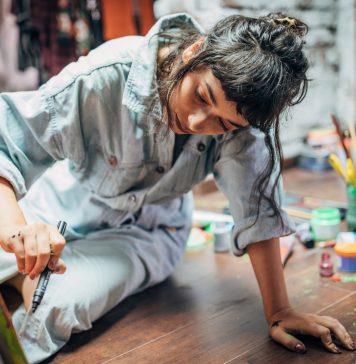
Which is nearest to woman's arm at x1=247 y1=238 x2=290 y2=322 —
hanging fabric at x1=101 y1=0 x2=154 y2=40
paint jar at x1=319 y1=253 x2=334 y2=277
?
paint jar at x1=319 y1=253 x2=334 y2=277

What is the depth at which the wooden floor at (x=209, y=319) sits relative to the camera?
72cm

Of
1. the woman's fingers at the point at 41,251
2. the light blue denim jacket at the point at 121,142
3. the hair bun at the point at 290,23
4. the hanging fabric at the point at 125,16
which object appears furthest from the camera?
the hanging fabric at the point at 125,16

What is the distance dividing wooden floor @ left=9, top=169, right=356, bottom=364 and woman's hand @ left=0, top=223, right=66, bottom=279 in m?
0.21

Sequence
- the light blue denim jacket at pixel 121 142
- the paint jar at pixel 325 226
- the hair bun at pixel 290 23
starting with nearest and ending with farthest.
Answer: the hair bun at pixel 290 23
the light blue denim jacket at pixel 121 142
the paint jar at pixel 325 226

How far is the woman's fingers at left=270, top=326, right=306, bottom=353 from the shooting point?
697 mm

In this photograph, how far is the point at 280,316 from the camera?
754mm

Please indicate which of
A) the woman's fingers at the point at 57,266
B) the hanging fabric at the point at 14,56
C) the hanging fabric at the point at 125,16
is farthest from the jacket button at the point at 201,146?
the hanging fabric at the point at 14,56

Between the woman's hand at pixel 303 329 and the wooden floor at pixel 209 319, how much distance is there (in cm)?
1

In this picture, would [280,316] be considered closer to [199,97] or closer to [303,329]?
[303,329]

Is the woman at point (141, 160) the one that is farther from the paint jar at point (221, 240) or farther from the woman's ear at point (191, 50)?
the paint jar at point (221, 240)

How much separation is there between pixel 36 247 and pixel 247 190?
1.20ft

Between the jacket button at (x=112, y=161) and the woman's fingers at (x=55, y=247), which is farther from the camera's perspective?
the jacket button at (x=112, y=161)

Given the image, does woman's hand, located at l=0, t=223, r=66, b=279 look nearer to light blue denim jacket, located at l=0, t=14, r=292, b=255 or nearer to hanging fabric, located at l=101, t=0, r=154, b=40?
light blue denim jacket, located at l=0, t=14, r=292, b=255

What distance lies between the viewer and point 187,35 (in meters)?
0.80
